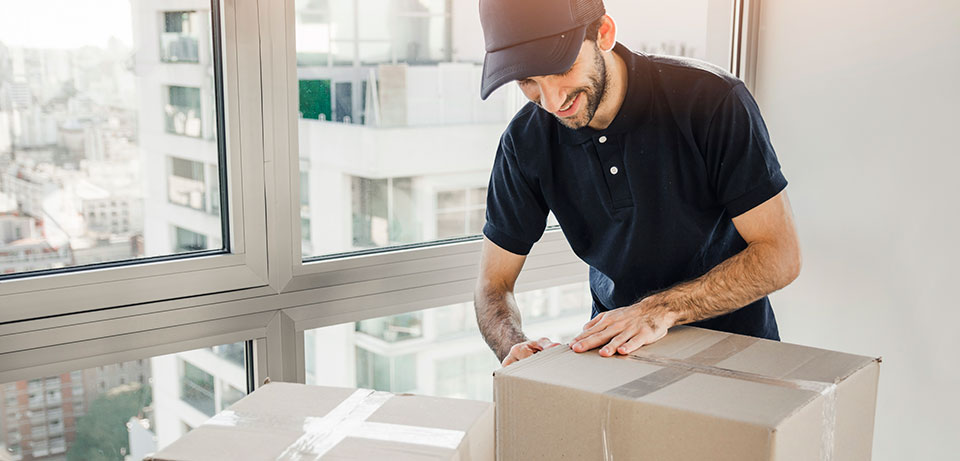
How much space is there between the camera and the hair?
4.23ft

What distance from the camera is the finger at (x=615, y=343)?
1.10 m

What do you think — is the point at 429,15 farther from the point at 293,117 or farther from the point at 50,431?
the point at 50,431

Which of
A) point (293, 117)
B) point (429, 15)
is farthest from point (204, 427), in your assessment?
point (429, 15)

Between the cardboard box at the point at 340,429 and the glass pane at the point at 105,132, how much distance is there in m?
0.54

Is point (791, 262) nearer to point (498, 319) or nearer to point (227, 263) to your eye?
point (498, 319)

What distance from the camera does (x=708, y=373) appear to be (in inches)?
39.9

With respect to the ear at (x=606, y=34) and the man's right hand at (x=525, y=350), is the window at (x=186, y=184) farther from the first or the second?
the ear at (x=606, y=34)

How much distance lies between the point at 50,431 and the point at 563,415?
3.09 feet

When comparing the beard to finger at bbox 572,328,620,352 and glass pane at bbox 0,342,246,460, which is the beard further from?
glass pane at bbox 0,342,246,460

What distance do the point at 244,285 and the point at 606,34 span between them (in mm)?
784

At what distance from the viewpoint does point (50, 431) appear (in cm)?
138

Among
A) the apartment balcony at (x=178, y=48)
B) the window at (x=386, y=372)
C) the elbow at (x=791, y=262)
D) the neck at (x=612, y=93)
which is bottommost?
the window at (x=386, y=372)

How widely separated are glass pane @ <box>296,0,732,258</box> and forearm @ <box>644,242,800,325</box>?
2.22 ft

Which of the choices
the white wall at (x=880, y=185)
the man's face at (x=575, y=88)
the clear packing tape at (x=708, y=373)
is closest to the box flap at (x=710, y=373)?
the clear packing tape at (x=708, y=373)
